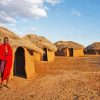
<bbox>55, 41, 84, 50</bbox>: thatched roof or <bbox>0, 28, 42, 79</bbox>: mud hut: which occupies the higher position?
<bbox>55, 41, 84, 50</bbox>: thatched roof

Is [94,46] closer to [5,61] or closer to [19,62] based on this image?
[19,62]

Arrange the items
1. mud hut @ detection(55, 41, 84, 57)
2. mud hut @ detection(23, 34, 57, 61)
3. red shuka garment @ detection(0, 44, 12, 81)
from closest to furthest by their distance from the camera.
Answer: red shuka garment @ detection(0, 44, 12, 81) < mud hut @ detection(23, 34, 57, 61) < mud hut @ detection(55, 41, 84, 57)

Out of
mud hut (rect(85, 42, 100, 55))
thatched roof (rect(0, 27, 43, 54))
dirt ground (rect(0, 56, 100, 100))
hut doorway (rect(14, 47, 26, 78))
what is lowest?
dirt ground (rect(0, 56, 100, 100))

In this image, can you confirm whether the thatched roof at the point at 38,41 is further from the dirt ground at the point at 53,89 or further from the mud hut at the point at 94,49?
the mud hut at the point at 94,49

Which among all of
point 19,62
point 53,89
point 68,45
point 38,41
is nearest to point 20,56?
point 19,62

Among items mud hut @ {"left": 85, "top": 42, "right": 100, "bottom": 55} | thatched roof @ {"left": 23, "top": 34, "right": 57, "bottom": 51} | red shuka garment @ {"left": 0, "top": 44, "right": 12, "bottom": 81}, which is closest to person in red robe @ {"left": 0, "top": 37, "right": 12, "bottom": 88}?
red shuka garment @ {"left": 0, "top": 44, "right": 12, "bottom": 81}

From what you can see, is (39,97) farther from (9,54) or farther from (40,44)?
(40,44)

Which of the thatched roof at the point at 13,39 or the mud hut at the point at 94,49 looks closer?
the thatched roof at the point at 13,39

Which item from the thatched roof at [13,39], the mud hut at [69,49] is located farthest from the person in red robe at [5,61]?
the mud hut at [69,49]

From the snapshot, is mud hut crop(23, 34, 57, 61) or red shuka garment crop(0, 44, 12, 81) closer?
red shuka garment crop(0, 44, 12, 81)

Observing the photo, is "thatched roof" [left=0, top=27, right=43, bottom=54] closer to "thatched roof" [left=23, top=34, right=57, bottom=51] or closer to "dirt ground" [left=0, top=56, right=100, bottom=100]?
"dirt ground" [left=0, top=56, right=100, bottom=100]

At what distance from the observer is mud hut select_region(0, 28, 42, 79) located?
48.4 ft

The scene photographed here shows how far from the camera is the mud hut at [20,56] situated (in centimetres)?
1474

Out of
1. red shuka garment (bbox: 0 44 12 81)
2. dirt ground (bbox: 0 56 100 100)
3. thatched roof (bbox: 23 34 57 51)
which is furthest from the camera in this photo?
thatched roof (bbox: 23 34 57 51)
